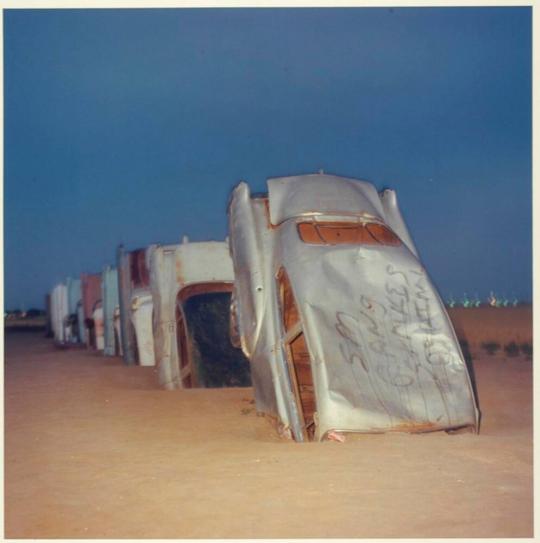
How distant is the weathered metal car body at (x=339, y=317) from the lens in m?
6.31

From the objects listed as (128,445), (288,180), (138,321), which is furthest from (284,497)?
(138,321)

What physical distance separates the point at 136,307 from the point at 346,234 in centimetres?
748

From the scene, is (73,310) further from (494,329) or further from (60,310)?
(494,329)

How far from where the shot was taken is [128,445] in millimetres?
6406

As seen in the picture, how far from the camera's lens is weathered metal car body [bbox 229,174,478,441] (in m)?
6.31

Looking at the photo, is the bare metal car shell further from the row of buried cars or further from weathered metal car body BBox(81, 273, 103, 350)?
weathered metal car body BBox(81, 273, 103, 350)

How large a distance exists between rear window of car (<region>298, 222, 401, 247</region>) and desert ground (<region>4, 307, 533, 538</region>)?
2081mm

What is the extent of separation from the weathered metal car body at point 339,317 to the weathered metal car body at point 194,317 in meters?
2.41

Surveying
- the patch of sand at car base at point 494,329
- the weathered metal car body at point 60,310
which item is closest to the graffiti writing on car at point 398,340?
the patch of sand at car base at point 494,329

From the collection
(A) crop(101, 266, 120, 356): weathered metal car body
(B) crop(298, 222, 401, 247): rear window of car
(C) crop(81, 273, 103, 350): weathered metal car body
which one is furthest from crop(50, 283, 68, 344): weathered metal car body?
(B) crop(298, 222, 401, 247): rear window of car

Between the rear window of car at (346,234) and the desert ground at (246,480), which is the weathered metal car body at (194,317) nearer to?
the desert ground at (246,480)

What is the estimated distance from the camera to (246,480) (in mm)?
4848

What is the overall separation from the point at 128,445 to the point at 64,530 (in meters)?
2.28

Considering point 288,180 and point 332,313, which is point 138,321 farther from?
point 332,313
